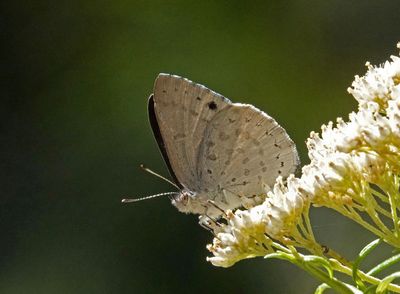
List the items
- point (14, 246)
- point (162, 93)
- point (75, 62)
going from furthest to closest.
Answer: point (75, 62)
point (14, 246)
point (162, 93)

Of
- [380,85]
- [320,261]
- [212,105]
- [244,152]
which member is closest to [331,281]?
[320,261]

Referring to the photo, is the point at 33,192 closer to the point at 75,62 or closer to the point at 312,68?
the point at 75,62

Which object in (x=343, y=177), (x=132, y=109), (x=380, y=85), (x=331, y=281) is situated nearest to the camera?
(x=331, y=281)

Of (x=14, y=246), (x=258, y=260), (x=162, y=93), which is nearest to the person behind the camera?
(x=162, y=93)

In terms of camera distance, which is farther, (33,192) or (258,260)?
(33,192)

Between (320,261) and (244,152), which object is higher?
(244,152)

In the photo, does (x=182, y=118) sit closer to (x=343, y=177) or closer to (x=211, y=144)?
(x=211, y=144)

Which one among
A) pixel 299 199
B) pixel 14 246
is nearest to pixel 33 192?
pixel 14 246

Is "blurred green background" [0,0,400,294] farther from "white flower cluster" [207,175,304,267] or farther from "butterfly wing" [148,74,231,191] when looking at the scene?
"white flower cluster" [207,175,304,267]
